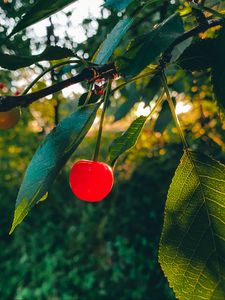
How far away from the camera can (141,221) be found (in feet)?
13.7

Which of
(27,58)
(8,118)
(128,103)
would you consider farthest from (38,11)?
(128,103)

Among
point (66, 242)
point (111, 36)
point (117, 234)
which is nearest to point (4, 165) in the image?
point (66, 242)

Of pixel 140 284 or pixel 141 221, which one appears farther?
pixel 141 221

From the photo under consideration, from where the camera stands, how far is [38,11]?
2.21 ft

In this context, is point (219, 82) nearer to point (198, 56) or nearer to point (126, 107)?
point (198, 56)

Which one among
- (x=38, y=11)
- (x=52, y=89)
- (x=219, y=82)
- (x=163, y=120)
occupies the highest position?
(x=38, y=11)

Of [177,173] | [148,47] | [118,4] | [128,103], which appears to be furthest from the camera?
[128,103]

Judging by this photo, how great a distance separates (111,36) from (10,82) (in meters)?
1.69

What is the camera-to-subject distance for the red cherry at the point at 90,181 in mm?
836

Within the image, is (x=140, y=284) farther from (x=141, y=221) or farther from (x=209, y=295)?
(x=209, y=295)

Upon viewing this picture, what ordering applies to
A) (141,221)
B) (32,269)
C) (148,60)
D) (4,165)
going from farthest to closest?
1. (4,165)
2. (32,269)
3. (141,221)
4. (148,60)

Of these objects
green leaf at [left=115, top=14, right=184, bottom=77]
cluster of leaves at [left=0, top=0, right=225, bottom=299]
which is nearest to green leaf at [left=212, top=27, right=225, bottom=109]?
cluster of leaves at [left=0, top=0, right=225, bottom=299]

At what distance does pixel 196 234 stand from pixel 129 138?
28cm

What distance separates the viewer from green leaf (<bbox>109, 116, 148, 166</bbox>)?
0.91 m
